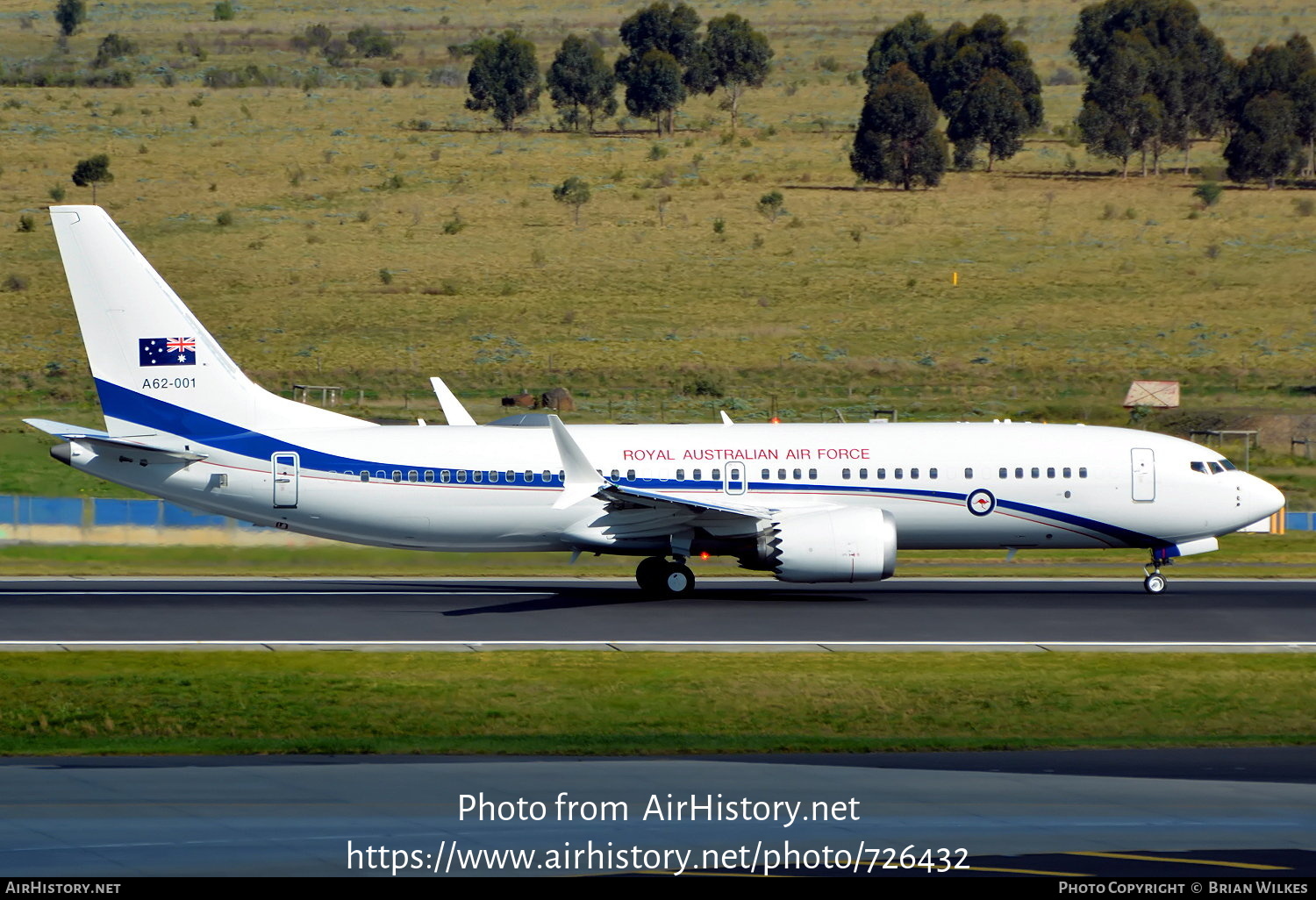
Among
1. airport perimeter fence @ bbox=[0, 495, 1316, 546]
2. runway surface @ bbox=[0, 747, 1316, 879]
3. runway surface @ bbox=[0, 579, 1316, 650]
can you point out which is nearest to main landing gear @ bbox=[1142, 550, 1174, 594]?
runway surface @ bbox=[0, 579, 1316, 650]

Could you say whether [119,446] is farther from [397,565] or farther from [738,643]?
[738,643]

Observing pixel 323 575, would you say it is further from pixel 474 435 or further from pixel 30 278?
pixel 30 278

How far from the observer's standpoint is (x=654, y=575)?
3866 centimetres

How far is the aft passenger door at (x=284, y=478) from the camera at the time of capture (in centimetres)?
3806

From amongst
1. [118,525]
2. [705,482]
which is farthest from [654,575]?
[118,525]

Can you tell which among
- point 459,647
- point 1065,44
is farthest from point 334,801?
point 1065,44

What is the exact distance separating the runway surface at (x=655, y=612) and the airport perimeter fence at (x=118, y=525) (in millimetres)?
2977

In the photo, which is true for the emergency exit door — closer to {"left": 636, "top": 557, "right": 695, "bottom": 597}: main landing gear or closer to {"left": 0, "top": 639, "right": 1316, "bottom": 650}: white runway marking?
{"left": 636, "top": 557, "right": 695, "bottom": 597}: main landing gear

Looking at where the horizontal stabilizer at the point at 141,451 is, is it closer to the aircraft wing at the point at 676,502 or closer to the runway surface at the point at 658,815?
the aircraft wing at the point at 676,502

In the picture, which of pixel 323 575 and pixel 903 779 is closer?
pixel 903 779

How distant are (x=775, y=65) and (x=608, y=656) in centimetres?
15186

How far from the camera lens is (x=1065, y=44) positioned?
18325 centimetres

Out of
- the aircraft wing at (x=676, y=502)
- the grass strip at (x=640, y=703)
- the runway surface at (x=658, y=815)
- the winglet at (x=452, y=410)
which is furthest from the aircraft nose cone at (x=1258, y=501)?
the winglet at (x=452, y=410)

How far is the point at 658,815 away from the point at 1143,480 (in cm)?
2353
